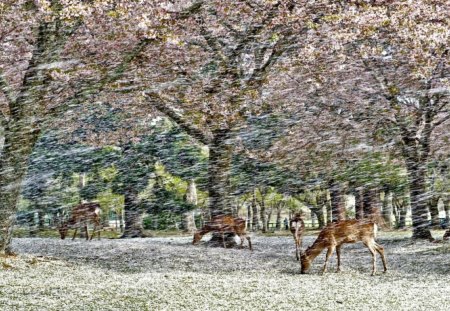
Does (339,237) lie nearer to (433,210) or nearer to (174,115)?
(174,115)

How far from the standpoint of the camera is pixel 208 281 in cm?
1129

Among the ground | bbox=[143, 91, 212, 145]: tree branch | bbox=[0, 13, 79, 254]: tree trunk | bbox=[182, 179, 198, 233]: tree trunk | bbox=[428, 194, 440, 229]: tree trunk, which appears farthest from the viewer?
bbox=[182, 179, 198, 233]: tree trunk

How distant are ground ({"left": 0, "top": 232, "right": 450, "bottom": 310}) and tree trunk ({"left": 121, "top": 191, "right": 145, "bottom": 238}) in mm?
8426

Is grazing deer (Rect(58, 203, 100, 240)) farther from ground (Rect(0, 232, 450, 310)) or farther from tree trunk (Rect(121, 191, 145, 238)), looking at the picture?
tree trunk (Rect(121, 191, 145, 238))

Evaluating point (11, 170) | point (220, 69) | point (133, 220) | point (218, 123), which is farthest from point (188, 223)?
point (11, 170)

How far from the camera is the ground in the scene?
29.8 ft

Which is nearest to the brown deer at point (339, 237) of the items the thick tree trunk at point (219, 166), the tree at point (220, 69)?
the tree at point (220, 69)

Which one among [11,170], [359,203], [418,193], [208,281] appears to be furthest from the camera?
[359,203]

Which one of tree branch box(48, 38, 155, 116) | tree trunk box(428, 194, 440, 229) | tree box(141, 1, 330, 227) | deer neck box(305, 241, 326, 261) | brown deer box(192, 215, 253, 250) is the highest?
tree box(141, 1, 330, 227)

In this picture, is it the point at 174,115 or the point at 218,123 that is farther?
the point at 174,115

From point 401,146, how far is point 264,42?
688 centimetres

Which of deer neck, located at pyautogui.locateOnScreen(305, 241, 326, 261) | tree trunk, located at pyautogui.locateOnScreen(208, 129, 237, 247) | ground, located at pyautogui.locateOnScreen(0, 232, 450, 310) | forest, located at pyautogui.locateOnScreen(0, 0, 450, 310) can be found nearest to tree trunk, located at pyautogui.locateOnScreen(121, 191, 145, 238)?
forest, located at pyautogui.locateOnScreen(0, 0, 450, 310)

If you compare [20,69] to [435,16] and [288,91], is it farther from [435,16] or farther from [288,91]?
[435,16]

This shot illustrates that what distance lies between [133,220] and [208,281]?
15.8 metres
